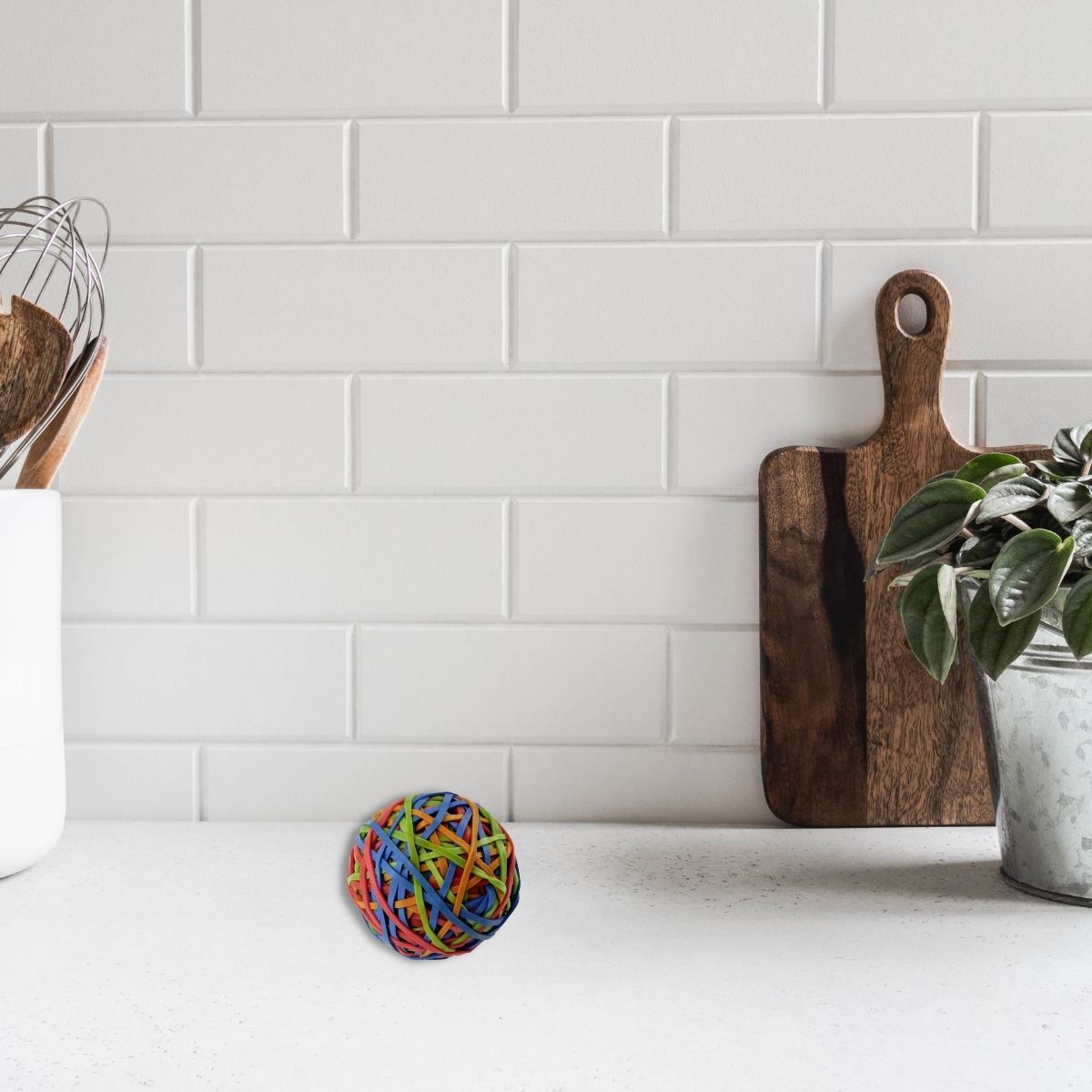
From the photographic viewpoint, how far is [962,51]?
31.5 inches

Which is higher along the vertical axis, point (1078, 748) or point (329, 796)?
point (1078, 748)

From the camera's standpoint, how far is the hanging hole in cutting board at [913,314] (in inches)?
32.2

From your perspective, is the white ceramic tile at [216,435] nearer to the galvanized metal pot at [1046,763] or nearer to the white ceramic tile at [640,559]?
the white ceramic tile at [640,559]

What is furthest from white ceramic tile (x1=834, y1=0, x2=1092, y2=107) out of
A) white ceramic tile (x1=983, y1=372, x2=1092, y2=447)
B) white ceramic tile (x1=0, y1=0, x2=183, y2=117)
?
white ceramic tile (x1=0, y1=0, x2=183, y2=117)

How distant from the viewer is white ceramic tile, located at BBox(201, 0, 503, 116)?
2.66 feet

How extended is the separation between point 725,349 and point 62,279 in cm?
56

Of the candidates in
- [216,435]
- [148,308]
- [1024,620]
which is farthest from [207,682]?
[1024,620]

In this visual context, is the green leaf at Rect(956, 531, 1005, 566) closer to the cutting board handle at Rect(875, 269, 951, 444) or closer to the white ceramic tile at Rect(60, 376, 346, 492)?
the cutting board handle at Rect(875, 269, 951, 444)

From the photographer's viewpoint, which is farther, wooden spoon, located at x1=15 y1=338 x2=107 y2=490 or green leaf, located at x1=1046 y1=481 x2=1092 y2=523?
wooden spoon, located at x1=15 y1=338 x2=107 y2=490

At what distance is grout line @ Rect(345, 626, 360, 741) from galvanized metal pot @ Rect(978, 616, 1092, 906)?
1.61ft

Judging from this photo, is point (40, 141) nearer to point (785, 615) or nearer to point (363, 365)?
point (363, 365)

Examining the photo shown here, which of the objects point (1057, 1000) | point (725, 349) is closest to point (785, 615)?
point (725, 349)

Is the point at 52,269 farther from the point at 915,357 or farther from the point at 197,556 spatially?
the point at 915,357

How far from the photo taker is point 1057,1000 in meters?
0.56
